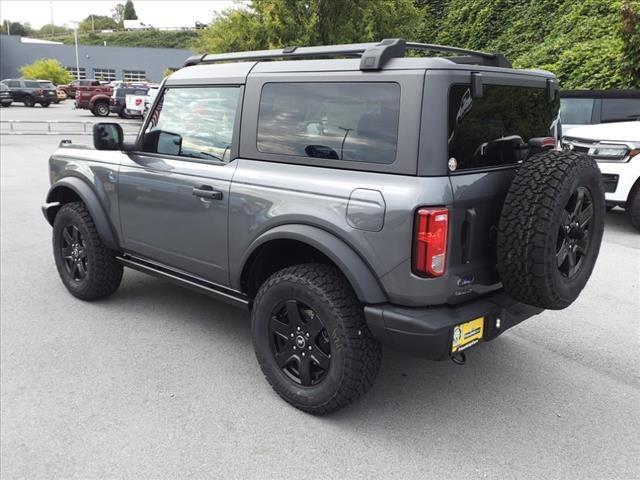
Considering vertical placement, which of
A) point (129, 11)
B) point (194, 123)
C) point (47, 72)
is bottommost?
point (194, 123)

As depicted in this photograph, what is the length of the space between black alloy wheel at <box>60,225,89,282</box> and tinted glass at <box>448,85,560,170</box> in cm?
324

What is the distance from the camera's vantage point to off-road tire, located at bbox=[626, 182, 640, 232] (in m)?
7.51

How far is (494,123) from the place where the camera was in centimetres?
298

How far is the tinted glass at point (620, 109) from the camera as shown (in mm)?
8742

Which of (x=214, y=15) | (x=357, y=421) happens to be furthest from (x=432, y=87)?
(x=214, y=15)

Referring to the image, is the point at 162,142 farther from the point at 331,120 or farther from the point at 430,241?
the point at 430,241

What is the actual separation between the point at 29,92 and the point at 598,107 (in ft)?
127

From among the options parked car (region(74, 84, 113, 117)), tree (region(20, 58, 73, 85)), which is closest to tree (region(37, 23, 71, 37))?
tree (region(20, 58, 73, 85))

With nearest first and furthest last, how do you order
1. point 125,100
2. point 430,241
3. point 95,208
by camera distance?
point 430,241 < point 95,208 < point 125,100

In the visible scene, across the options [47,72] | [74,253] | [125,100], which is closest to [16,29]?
[47,72]

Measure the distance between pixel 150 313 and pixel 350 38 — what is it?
12.0 metres

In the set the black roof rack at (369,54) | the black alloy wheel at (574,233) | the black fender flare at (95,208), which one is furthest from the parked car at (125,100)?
the black alloy wheel at (574,233)

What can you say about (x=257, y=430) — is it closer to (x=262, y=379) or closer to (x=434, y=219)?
(x=262, y=379)

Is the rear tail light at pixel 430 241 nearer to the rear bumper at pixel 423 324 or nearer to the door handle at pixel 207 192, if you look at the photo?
the rear bumper at pixel 423 324
